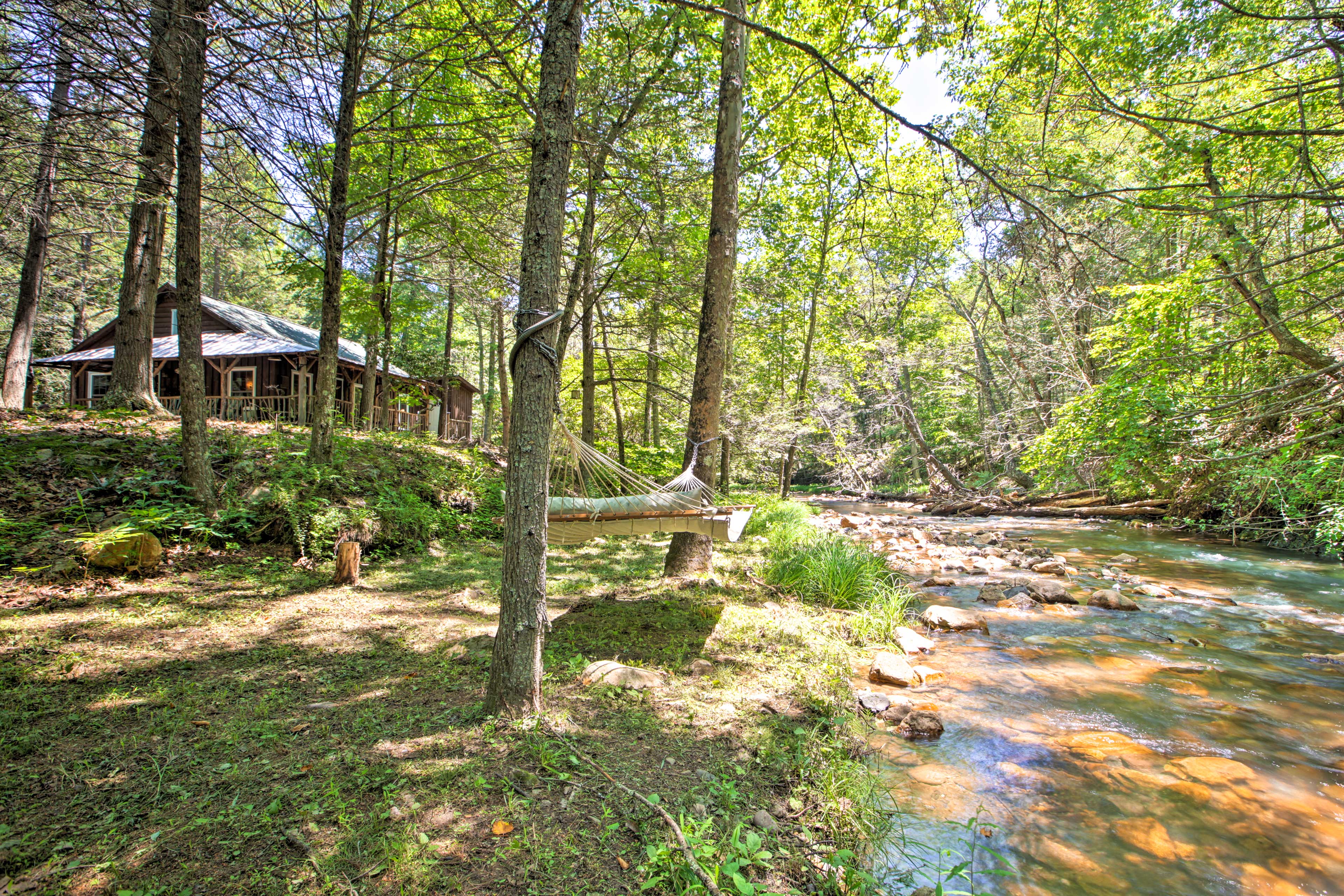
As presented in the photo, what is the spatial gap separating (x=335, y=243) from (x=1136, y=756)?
21.8 feet

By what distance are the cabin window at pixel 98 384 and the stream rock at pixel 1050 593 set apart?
18399mm

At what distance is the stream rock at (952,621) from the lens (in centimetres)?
423

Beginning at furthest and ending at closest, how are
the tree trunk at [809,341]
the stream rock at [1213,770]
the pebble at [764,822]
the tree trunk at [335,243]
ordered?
the tree trunk at [809,341] → the tree trunk at [335,243] → the stream rock at [1213,770] → the pebble at [764,822]

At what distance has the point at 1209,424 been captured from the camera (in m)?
6.01

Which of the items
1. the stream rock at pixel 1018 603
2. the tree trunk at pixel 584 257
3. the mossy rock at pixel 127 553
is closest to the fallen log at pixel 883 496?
the stream rock at pixel 1018 603

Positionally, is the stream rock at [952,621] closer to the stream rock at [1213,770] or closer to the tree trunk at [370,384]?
the stream rock at [1213,770]

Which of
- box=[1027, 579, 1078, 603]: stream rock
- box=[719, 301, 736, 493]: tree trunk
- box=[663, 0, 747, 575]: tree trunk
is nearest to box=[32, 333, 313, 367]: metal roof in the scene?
box=[719, 301, 736, 493]: tree trunk

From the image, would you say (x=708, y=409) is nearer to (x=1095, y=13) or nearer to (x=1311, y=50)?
(x=1311, y=50)

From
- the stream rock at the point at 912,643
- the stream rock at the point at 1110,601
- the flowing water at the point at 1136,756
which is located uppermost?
the stream rock at the point at 1110,601

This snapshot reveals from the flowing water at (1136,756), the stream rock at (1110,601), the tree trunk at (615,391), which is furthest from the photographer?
the tree trunk at (615,391)

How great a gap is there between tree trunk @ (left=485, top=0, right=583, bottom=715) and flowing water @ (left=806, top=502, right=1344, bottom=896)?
147 cm

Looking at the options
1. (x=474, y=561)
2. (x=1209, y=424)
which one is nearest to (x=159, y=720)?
(x=474, y=561)

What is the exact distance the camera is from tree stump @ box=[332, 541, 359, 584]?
4.09 meters

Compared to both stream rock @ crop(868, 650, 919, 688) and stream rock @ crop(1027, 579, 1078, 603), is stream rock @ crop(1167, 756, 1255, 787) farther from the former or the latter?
stream rock @ crop(1027, 579, 1078, 603)
